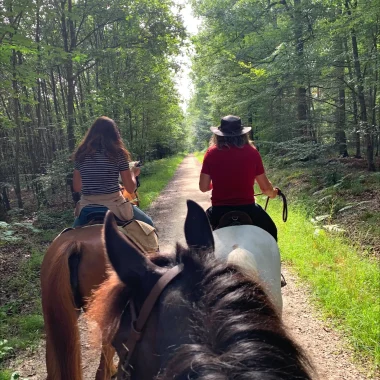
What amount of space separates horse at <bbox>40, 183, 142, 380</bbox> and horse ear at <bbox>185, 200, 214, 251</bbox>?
4.07 ft

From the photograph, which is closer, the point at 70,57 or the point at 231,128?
the point at 231,128

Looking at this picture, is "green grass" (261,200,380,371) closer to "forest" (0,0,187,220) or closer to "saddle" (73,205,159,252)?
"saddle" (73,205,159,252)

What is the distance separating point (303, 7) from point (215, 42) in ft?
23.7

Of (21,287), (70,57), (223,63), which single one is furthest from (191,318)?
(223,63)

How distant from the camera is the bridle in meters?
1.19

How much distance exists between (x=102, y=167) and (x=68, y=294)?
4.20 ft

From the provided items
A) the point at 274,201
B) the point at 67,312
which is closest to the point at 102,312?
the point at 67,312

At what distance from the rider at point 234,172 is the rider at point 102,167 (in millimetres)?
926

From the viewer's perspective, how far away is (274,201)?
10.0m

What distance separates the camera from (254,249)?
2273 mm

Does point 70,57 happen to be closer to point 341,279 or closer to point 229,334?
point 341,279

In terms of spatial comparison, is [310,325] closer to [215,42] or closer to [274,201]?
[274,201]

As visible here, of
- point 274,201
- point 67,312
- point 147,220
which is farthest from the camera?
point 274,201

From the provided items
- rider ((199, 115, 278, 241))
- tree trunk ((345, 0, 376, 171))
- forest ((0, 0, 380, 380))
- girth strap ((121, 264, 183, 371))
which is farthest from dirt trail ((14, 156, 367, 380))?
tree trunk ((345, 0, 376, 171))
